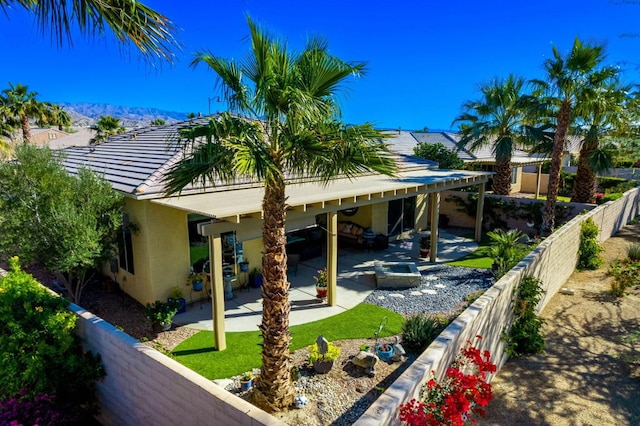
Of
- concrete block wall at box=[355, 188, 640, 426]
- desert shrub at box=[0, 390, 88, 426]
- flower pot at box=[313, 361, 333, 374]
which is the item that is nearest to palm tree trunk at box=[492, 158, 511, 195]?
concrete block wall at box=[355, 188, 640, 426]

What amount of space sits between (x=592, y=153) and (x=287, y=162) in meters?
19.4

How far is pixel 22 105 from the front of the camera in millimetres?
24688

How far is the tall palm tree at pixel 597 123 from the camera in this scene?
578 inches

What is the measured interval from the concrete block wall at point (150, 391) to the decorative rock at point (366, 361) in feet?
12.6

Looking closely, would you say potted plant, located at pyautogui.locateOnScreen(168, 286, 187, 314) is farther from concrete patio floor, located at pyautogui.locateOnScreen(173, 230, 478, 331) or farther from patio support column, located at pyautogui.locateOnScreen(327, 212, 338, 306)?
patio support column, located at pyautogui.locateOnScreen(327, 212, 338, 306)

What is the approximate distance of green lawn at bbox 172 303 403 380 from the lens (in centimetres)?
802

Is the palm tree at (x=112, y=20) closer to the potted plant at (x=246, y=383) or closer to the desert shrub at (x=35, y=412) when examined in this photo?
the desert shrub at (x=35, y=412)

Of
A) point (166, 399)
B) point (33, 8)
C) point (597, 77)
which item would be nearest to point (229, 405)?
point (166, 399)

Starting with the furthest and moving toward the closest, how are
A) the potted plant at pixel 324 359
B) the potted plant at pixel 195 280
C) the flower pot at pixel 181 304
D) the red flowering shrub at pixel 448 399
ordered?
the potted plant at pixel 195 280, the flower pot at pixel 181 304, the potted plant at pixel 324 359, the red flowering shrub at pixel 448 399

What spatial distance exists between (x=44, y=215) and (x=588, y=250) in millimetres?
17334

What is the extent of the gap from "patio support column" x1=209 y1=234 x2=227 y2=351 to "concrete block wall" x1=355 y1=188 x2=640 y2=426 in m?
5.05

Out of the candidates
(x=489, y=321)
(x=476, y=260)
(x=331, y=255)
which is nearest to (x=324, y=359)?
(x=489, y=321)

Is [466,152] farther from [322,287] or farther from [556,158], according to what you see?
[322,287]

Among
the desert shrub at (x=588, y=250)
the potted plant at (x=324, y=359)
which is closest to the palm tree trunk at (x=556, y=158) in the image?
the desert shrub at (x=588, y=250)
